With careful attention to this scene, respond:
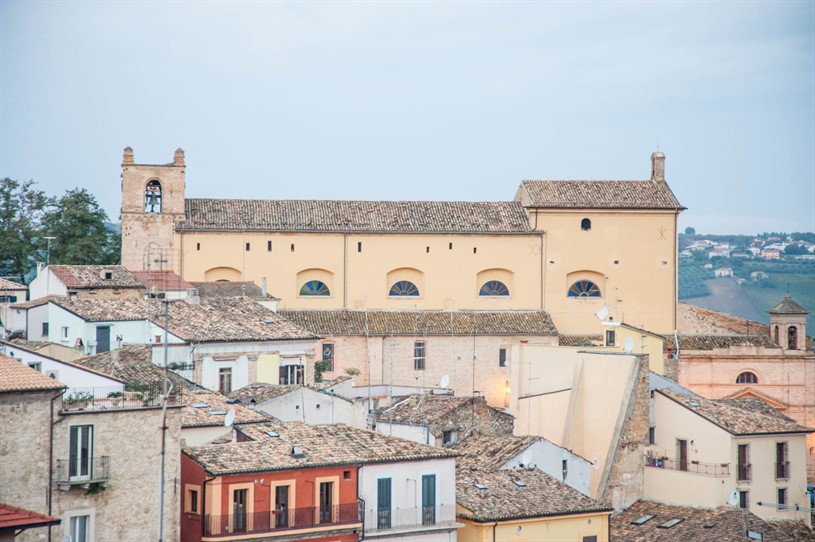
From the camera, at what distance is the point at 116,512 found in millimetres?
22797

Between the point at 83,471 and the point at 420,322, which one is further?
the point at 420,322

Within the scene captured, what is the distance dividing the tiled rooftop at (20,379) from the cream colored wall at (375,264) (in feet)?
87.8

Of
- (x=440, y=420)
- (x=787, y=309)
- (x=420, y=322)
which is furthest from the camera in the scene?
Result: (x=787, y=309)

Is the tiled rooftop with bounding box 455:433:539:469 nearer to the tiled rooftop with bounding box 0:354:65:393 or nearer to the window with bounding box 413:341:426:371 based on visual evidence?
the tiled rooftop with bounding box 0:354:65:393

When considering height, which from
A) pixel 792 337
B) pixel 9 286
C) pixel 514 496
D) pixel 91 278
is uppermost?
pixel 91 278

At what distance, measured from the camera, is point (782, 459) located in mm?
35500

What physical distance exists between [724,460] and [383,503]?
34.5 ft

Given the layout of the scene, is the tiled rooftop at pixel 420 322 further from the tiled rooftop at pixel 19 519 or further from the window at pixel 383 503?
the tiled rooftop at pixel 19 519

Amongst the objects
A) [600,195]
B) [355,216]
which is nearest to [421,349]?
[355,216]

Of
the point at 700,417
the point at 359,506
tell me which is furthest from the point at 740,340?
the point at 359,506

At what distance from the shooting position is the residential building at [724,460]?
111 feet

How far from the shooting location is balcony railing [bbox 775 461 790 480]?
116 feet

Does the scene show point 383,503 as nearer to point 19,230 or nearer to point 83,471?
point 83,471

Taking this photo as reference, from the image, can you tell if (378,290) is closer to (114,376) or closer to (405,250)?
(405,250)
